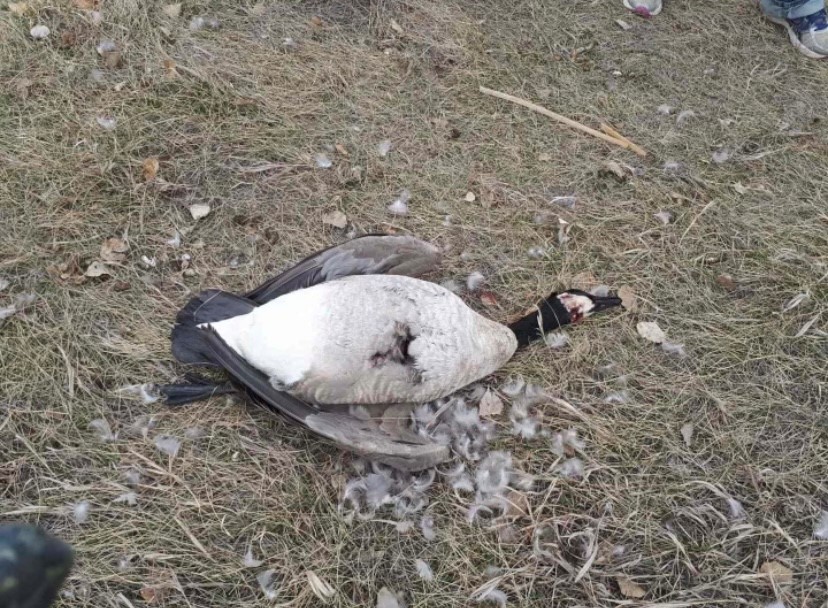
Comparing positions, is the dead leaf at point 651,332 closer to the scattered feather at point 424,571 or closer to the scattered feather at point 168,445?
the scattered feather at point 424,571

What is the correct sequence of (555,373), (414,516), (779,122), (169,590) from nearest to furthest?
(169,590)
(414,516)
(555,373)
(779,122)

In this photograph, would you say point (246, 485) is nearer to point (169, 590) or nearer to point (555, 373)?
point (169, 590)

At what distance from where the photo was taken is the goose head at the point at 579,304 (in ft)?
8.85

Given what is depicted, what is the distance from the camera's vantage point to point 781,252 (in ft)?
9.88

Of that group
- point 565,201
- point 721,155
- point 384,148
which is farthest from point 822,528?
point 384,148

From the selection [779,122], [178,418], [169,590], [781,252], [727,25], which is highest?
[727,25]

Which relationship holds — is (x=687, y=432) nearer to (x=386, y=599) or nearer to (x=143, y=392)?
(x=386, y=599)

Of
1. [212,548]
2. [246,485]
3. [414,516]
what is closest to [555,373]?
[414,516]

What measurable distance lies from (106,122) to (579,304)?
8.17ft

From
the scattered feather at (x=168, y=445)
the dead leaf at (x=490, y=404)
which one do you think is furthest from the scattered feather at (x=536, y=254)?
the scattered feather at (x=168, y=445)

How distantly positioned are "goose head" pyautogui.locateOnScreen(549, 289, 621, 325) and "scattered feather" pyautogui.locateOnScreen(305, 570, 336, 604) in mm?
1417

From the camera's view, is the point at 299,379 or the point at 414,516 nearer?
the point at 299,379

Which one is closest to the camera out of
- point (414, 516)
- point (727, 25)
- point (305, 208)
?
point (414, 516)

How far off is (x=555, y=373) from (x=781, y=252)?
1.36 meters
